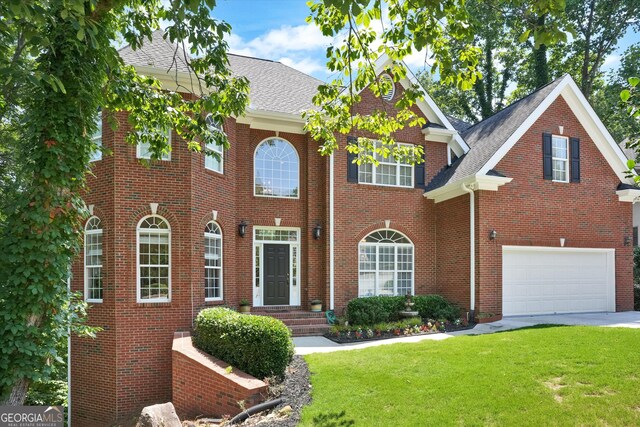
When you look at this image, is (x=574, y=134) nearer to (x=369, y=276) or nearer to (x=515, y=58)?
(x=369, y=276)

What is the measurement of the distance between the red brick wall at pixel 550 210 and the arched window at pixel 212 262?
752cm

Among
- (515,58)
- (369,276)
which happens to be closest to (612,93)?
(515,58)

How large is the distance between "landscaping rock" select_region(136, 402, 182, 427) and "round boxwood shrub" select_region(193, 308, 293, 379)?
1.76 meters

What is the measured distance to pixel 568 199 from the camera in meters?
14.6

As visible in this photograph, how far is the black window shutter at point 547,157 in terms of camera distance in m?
14.4

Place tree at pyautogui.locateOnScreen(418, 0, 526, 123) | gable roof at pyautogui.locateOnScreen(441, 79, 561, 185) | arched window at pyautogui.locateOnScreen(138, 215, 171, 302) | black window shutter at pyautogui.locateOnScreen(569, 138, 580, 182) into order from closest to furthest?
arched window at pyautogui.locateOnScreen(138, 215, 171, 302) → gable roof at pyautogui.locateOnScreen(441, 79, 561, 185) → black window shutter at pyautogui.locateOnScreen(569, 138, 580, 182) → tree at pyautogui.locateOnScreen(418, 0, 526, 123)

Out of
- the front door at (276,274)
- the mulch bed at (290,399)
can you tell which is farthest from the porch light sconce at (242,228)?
→ the mulch bed at (290,399)

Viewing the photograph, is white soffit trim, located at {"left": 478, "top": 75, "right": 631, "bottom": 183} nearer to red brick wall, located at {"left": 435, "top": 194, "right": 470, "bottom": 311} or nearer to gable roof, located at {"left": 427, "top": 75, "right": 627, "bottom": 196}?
gable roof, located at {"left": 427, "top": 75, "right": 627, "bottom": 196}

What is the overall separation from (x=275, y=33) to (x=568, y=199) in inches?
436

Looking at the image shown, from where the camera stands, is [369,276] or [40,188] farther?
[369,276]

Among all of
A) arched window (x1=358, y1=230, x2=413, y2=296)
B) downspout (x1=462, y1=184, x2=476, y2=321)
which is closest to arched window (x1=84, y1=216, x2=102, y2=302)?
arched window (x1=358, y1=230, x2=413, y2=296)

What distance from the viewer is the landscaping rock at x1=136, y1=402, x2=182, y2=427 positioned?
604cm

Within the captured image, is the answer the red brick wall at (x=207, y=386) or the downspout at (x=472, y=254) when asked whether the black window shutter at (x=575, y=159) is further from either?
the red brick wall at (x=207, y=386)

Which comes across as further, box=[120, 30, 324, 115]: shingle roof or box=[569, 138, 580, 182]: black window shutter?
box=[569, 138, 580, 182]: black window shutter
